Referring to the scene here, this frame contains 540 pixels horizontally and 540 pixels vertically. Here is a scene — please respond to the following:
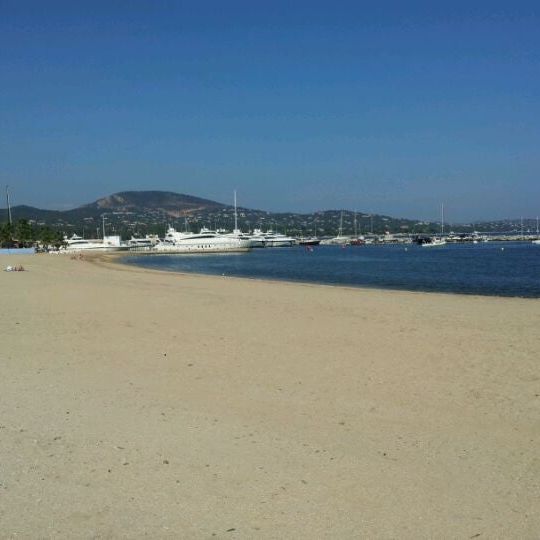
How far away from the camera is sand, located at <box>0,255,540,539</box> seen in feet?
14.0

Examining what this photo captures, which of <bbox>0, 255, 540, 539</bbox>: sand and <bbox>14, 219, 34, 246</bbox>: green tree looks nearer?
<bbox>0, 255, 540, 539</bbox>: sand

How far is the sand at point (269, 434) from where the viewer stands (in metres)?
4.28

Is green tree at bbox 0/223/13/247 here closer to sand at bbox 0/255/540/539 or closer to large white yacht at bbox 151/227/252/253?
large white yacht at bbox 151/227/252/253

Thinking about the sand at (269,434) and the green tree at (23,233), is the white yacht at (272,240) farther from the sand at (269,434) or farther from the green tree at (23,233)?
the sand at (269,434)

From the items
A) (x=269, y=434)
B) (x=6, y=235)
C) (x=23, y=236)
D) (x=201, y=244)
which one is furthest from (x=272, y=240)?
(x=269, y=434)

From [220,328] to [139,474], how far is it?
819 cm

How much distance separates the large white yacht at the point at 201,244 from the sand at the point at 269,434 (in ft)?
400

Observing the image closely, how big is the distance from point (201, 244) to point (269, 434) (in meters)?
132

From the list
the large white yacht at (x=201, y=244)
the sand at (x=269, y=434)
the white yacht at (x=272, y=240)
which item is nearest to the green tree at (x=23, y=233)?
the large white yacht at (x=201, y=244)

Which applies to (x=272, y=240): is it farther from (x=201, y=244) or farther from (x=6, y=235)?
(x=6, y=235)

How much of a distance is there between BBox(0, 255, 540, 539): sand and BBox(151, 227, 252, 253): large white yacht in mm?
122024

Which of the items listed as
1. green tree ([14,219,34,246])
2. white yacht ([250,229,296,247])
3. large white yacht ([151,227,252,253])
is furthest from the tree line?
white yacht ([250,229,296,247])

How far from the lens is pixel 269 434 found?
6.04 meters

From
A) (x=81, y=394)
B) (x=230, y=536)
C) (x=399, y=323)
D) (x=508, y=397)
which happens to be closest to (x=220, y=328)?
(x=399, y=323)
